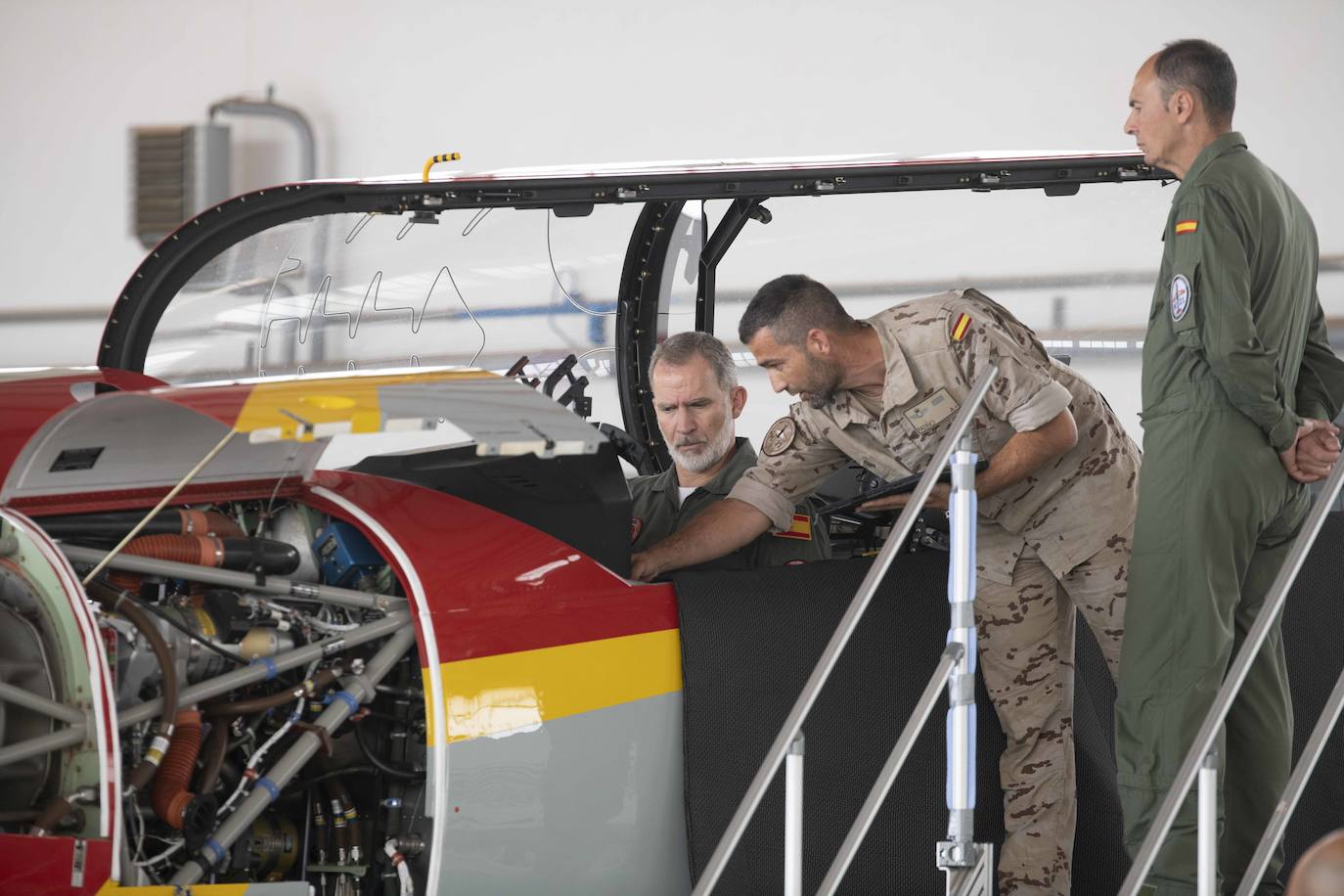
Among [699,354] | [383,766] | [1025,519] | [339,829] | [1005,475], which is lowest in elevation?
[339,829]

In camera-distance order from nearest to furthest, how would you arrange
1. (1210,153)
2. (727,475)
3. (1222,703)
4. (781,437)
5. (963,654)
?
1. (1222,703)
2. (963,654)
3. (1210,153)
4. (781,437)
5. (727,475)

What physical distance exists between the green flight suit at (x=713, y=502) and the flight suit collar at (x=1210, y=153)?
1.22 metres

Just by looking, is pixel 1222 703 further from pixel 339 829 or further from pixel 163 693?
pixel 163 693

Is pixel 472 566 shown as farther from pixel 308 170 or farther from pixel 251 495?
pixel 308 170

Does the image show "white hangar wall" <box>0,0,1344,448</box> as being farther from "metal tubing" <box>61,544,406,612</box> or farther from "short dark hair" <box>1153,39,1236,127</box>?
"metal tubing" <box>61,544,406,612</box>

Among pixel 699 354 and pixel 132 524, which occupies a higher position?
pixel 699 354

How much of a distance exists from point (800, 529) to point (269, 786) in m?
1.55

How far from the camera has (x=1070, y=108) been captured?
10.4m

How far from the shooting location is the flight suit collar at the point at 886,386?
3.38m

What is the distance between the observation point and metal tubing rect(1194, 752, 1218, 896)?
241cm

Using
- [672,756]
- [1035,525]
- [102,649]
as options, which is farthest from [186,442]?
[1035,525]

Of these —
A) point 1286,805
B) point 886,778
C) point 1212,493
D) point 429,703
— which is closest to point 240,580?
point 429,703

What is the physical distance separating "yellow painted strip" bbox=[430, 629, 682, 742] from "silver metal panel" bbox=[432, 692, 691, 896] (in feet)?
0.08

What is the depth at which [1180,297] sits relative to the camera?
9.32 feet
